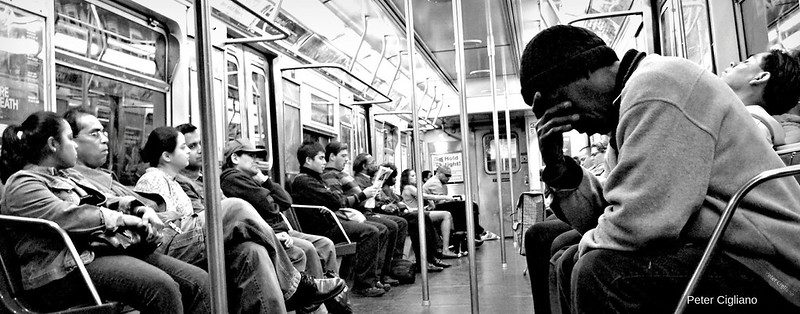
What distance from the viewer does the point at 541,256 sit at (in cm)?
265

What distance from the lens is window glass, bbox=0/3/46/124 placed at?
277cm

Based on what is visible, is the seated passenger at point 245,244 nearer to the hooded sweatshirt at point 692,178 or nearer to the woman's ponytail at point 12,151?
the woman's ponytail at point 12,151

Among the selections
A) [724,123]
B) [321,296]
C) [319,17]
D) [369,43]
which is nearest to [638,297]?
[724,123]

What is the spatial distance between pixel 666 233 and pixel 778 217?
0.70ft

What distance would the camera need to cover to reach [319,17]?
20.7 feet

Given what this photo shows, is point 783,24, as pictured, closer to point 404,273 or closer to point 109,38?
point 109,38

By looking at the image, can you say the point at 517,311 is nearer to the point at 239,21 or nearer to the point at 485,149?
the point at 239,21

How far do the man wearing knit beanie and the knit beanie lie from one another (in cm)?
10

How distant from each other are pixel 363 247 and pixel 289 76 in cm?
187

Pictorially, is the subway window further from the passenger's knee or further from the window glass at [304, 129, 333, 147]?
the passenger's knee

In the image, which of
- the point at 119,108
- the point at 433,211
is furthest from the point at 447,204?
the point at 119,108

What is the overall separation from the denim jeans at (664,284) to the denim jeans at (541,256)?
138 centimetres

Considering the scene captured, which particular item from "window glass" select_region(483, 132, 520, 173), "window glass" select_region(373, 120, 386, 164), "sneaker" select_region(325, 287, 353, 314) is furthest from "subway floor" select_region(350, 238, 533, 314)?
"window glass" select_region(483, 132, 520, 173)

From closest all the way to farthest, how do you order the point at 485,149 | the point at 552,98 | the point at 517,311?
the point at 552,98, the point at 517,311, the point at 485,149
